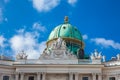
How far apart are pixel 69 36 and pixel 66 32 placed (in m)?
1.00

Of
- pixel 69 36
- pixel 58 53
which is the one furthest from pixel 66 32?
pixel 58 53

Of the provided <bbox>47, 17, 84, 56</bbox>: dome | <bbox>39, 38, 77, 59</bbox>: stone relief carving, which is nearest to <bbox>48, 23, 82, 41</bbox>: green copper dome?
<bbox>47, 17, 84, 56</bbox>: dome

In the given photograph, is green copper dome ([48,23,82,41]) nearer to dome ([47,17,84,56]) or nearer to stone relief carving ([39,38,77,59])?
dome ([47,17,84,56])

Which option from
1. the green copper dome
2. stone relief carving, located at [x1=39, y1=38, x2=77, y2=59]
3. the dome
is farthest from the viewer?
the green copper dome

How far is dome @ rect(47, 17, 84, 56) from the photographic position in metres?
52.7

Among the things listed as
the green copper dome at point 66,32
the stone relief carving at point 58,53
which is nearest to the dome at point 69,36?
the green copper dome at point 66,32

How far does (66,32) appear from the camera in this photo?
53938 mm

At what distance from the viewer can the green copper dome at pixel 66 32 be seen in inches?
2112

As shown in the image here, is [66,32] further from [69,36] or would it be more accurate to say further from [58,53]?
[58,53]

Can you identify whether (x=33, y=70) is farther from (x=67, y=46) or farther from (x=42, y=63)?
(x=67, y=46)

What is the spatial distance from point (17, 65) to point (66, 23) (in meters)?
13.3

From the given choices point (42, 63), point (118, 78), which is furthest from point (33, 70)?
point (118, 78)

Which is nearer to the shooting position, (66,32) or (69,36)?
(69,36)

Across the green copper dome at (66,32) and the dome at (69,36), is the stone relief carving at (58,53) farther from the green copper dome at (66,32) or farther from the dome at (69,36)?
the green copper dome at (66,32)
